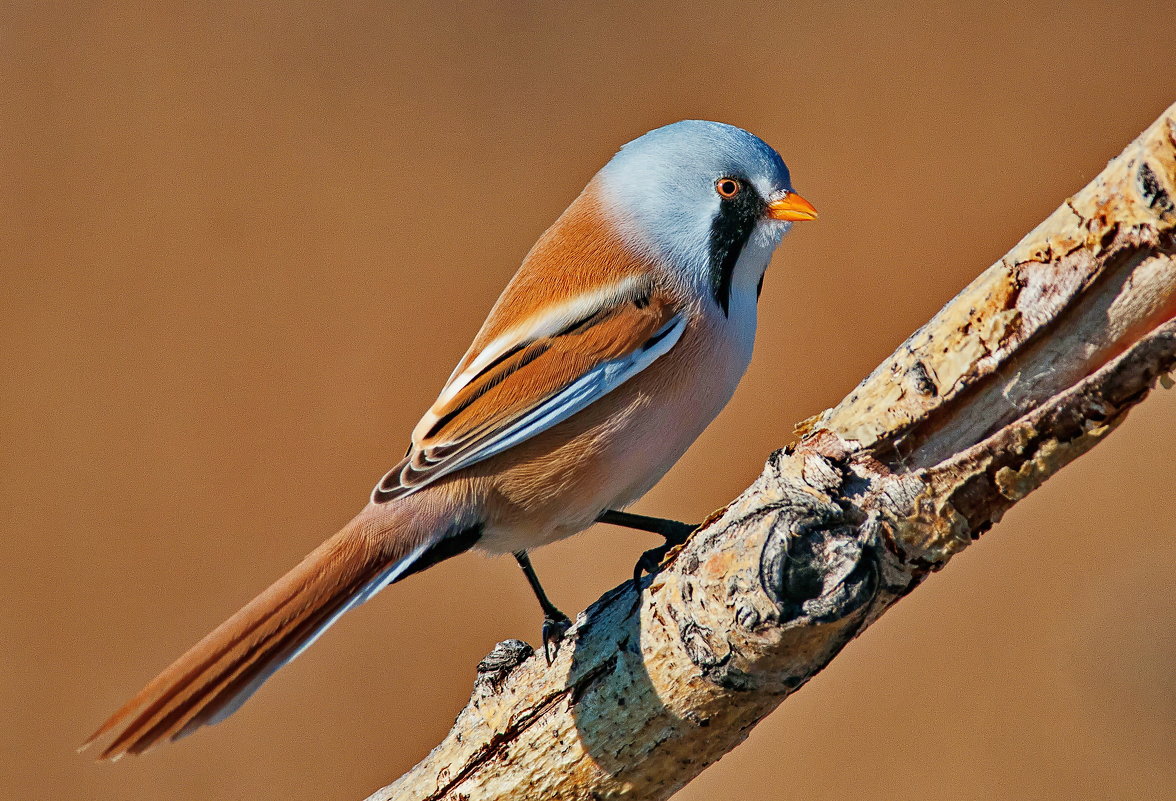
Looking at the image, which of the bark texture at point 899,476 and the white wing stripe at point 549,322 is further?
the white wing stripe at point 549,322

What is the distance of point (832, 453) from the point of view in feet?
6.33

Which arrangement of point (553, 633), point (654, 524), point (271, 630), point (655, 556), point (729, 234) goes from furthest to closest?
point (729, 234) → point (654, 524) → point (553, 633) → point (655, 556) → point (271, 630)

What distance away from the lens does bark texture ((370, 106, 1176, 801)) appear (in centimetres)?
173

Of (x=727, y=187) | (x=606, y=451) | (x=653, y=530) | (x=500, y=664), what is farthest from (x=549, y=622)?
(x=727, y=187)

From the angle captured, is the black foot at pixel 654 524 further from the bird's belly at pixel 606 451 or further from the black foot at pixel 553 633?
the black foot at pixel 553 633

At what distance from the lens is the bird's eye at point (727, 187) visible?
2857 mm

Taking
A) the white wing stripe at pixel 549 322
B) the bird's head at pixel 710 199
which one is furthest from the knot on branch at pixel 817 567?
the bird's head at pixel 710 199

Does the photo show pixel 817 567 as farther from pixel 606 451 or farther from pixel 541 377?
pixel 541 377

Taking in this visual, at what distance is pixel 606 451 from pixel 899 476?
2.66 ft

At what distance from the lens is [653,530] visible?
107 inches

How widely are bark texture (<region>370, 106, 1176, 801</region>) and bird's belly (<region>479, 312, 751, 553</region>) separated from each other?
43 centimetres

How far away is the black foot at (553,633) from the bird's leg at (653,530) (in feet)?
0.71

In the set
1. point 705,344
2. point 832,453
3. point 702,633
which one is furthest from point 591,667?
point 705,344

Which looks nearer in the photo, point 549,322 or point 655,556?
point 655,556
